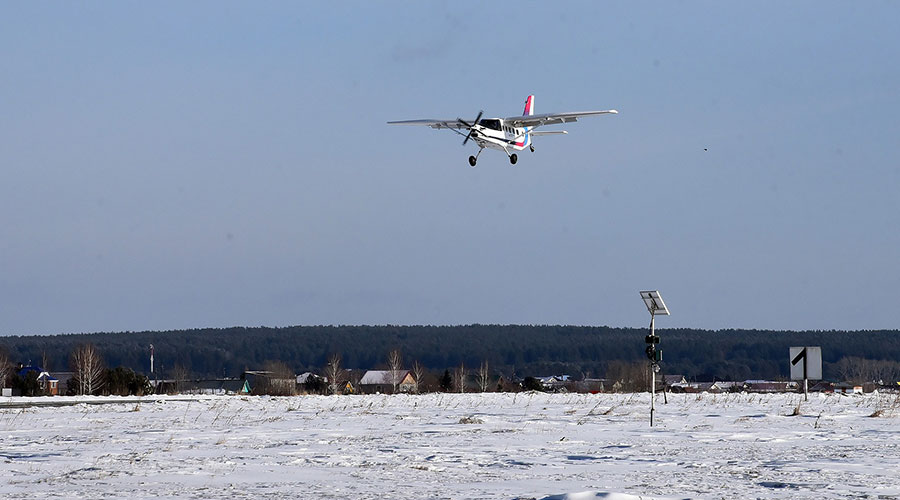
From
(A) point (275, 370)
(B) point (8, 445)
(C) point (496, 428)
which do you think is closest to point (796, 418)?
(C) point (496, 428)

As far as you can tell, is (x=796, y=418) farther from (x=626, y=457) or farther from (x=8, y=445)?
(x=8, y=445)

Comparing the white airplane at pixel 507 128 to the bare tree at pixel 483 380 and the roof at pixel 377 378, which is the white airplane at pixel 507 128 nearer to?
the bare tree at pixel 483 380

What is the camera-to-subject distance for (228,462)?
51.8 feet

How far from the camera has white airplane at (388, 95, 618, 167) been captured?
48.4 m

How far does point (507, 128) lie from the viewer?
1950 inches

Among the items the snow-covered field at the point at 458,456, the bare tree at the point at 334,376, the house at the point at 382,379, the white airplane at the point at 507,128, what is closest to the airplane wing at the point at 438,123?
the white airplane at the point at 507,128

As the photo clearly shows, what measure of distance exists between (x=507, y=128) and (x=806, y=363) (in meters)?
16.2

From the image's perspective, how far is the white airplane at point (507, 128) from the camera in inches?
1906

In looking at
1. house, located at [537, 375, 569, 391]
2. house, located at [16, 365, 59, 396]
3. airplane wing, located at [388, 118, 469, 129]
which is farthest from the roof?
airplane wing, located at [388, 118, 469, 129]

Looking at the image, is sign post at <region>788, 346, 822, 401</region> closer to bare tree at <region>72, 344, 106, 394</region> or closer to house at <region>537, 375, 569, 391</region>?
bare tree at <region>72, 344, 106, 394</region>

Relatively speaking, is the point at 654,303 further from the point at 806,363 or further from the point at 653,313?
the point at 806,363

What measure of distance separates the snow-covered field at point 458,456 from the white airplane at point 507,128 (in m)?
21.7

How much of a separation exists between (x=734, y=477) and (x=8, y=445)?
12.8m

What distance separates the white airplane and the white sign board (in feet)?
43.5
